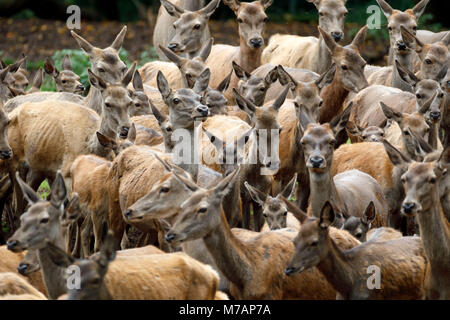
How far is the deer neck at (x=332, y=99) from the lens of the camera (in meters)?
13.3

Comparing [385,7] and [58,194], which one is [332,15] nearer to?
[385,7]

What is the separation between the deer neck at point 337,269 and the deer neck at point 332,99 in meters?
4.81

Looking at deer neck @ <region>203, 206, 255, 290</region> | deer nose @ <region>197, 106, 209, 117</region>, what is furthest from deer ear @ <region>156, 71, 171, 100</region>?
deer neck @ <region>203, 206, 255, 290</region>

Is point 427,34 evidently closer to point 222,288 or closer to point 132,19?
point 222,288

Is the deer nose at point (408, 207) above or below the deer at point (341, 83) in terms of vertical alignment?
above

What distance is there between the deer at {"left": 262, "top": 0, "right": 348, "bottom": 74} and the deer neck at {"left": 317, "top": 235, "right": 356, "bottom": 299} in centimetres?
580

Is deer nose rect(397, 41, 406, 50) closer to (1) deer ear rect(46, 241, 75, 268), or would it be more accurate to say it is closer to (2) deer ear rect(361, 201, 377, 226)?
(2) deer ear rect(361, 201, 377, 226)

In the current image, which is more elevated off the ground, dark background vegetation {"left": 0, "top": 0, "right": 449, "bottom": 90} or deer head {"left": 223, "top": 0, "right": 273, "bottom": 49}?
deer head {"left": 223, "top": 0, "right": 273, "bottom": 49}

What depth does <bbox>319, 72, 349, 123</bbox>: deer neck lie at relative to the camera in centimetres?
1334

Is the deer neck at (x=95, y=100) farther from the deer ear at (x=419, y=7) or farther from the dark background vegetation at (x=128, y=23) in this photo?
the dark background vegetation at (x=128, y=23)

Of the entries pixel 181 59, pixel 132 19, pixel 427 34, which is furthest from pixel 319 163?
pixel 132 19

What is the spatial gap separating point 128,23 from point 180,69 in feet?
43.0

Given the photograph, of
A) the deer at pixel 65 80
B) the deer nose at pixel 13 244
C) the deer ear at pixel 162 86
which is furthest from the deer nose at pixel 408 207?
the deer at pixel 65 80

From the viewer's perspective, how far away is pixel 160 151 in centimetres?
1151
